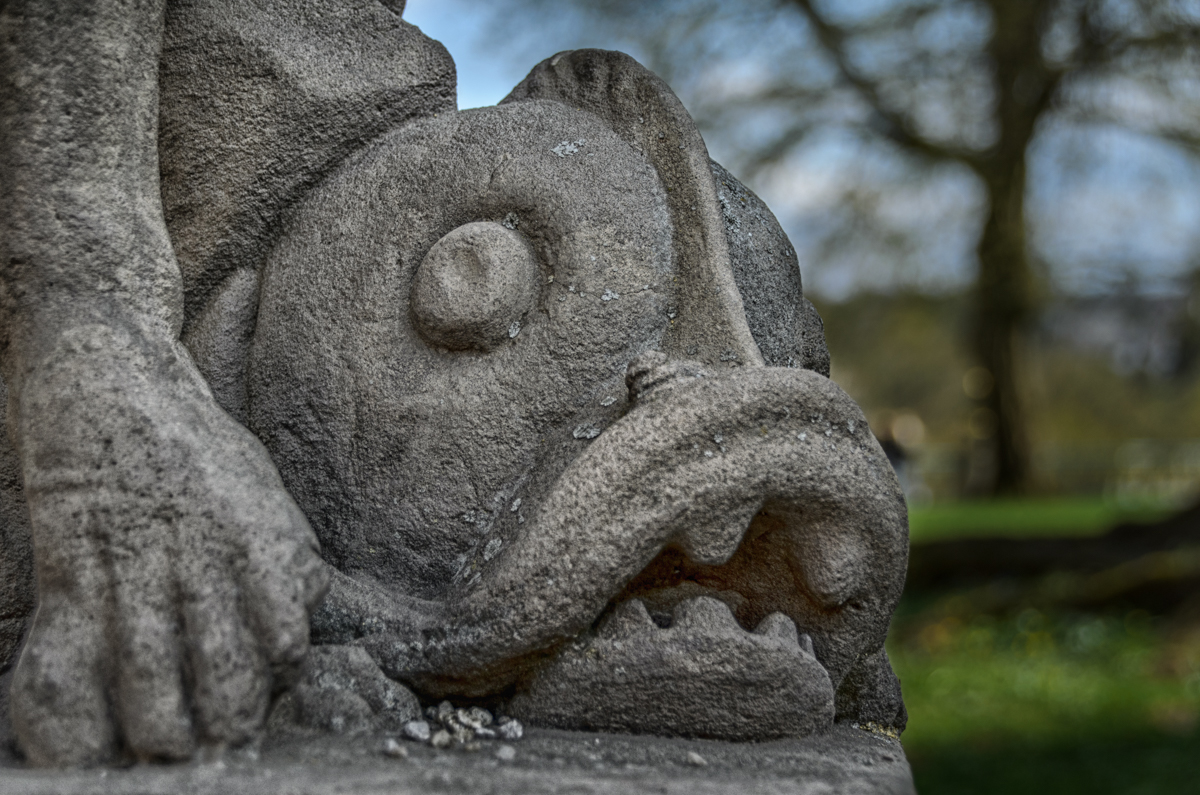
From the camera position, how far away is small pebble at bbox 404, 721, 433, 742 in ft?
3.31

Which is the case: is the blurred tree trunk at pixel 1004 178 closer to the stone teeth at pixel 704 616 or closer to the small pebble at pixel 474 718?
the stone teeth at pixel 704 616

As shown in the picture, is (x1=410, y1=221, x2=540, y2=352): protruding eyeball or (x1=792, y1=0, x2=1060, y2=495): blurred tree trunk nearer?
(x1=410, y1=221, x2=540, y2=352): protruding eyeball

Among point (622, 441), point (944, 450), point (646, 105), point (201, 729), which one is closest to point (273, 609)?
point (201, 729)

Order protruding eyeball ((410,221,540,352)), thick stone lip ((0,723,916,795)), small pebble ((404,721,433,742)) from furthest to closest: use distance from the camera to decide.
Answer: protruding eyeball ((410,221,540,352)), small pebble ((404,721,433,742)), thick stone lip ((0,723,916,795))

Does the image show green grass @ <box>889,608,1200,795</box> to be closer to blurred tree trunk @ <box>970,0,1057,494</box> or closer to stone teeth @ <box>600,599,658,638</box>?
stone teeth @ <box>600,599,658,638</box>

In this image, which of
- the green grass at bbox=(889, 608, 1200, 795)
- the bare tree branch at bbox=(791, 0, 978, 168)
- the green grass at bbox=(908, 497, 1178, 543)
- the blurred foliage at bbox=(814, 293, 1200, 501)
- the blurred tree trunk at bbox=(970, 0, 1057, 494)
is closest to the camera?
the green grass at bbox=(889, 608, 1200, 795)

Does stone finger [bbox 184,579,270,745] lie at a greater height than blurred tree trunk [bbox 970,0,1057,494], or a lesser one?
lesser

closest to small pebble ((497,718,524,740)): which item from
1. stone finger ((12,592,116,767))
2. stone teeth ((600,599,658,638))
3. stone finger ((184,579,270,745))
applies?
stone teeth ((600,599,658,638))

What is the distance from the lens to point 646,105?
4.46 ft

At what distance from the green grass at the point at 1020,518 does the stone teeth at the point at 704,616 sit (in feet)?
14.9

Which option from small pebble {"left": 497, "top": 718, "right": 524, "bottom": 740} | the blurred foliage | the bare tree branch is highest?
the blurred foliage

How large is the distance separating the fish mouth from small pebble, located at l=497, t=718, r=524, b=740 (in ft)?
0.14

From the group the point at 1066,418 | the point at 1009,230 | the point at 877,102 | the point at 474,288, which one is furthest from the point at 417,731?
the point at 1066,418

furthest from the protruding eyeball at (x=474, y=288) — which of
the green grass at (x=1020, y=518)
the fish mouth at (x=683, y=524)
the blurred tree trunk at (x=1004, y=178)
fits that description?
the green grass at (x=1020, y=518)
